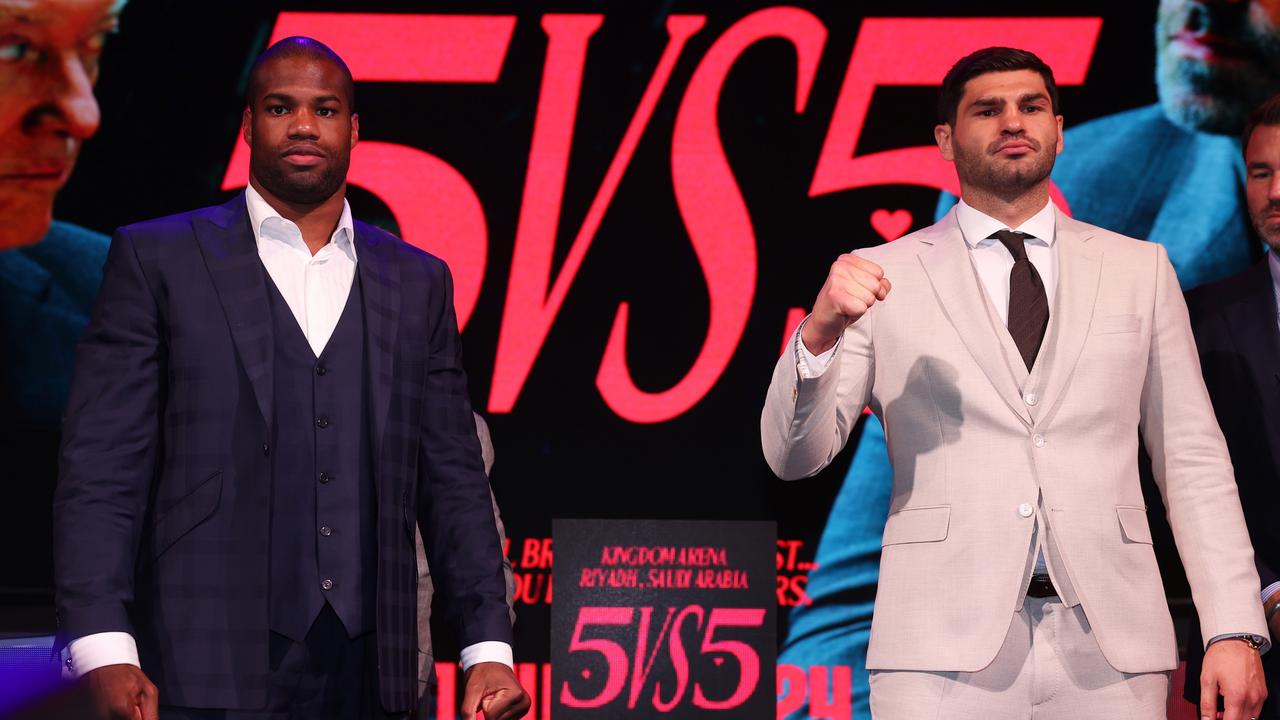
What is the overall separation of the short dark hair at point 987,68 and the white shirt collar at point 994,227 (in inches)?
8.6

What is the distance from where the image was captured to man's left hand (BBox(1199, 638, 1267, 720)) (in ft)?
7.66

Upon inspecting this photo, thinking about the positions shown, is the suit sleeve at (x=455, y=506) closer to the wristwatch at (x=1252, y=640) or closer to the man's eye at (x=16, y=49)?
the wristwatch at (x=1252, y=640)

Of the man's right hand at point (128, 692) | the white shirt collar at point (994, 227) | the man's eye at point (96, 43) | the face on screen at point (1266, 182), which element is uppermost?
the man's eye at point (96, 43)

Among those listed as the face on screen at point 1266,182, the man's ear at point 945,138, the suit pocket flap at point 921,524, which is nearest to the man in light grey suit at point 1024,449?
the suit pocket flap at point 921,524

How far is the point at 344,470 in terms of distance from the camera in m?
2.13

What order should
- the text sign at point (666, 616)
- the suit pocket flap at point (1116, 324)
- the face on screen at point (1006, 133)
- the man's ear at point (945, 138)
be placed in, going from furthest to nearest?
the text sign at point (666, 616) < the man's ear at point (945, 138) < the face on screen at point (1006, 133) < the suit pocket flap at point (1116, 324)

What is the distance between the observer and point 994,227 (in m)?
2.70

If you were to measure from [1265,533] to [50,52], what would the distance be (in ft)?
13.4

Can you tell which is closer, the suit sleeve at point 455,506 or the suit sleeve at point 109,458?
the suit sleeve at point 109,458

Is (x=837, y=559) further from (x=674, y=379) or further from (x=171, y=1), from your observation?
(x=171, y=1)

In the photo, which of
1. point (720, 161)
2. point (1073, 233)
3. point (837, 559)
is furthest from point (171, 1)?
point (1073, 233)

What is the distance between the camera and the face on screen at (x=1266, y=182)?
9.75 ft

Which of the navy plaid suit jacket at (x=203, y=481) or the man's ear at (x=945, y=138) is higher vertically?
the man's ear at (x=945, y=138)

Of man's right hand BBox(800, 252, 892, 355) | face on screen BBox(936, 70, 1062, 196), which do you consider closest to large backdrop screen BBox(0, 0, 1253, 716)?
face on screen BBox(936, 70, 1062, 196)
